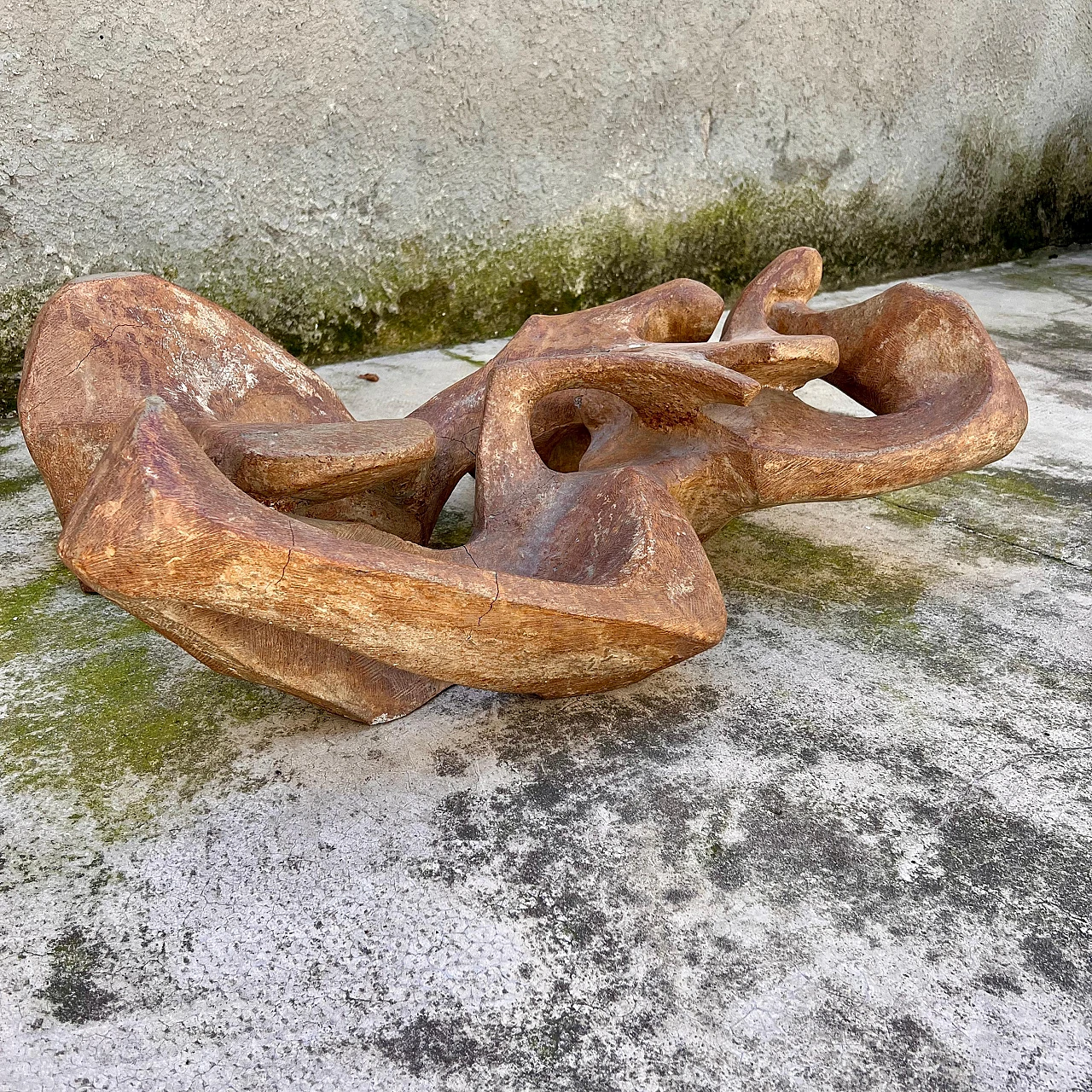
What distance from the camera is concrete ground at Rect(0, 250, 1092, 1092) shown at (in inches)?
41.1

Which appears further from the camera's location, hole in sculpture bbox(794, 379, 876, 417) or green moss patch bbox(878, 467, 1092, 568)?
hole in sculpture bbox(794, 379, 876, 417)

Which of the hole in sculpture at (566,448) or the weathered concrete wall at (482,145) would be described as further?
the weathered concrete wall at (482,145)

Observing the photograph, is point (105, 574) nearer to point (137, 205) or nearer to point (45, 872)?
point (45, 872)

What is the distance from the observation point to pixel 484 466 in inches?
67.3

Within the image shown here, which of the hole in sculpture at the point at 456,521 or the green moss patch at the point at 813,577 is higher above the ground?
the green moss patch at the point at 813,577

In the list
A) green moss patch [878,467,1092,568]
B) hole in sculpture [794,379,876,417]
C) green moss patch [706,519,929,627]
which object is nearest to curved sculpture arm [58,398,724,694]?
green moss patch [706,519,929,627]

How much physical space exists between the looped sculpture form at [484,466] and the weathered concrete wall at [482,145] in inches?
53.1

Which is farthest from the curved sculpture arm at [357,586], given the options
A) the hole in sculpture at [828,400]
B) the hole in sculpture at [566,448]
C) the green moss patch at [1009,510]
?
the hole in sculpture at [828,400]

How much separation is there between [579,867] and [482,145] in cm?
278

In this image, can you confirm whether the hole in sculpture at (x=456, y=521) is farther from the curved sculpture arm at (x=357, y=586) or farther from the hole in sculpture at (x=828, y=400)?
the hole in sculpture at (x=828, y=400)

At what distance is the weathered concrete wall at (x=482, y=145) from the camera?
2842mm

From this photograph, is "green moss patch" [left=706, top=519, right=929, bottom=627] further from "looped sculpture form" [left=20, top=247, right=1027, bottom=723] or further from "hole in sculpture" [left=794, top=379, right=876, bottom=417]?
"hole in sculpture" [left=794, top=379, right=876, bottom=417]

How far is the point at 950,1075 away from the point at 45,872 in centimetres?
99

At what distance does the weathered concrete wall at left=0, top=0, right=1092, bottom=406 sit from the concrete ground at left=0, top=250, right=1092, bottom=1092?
1473 millimetres
